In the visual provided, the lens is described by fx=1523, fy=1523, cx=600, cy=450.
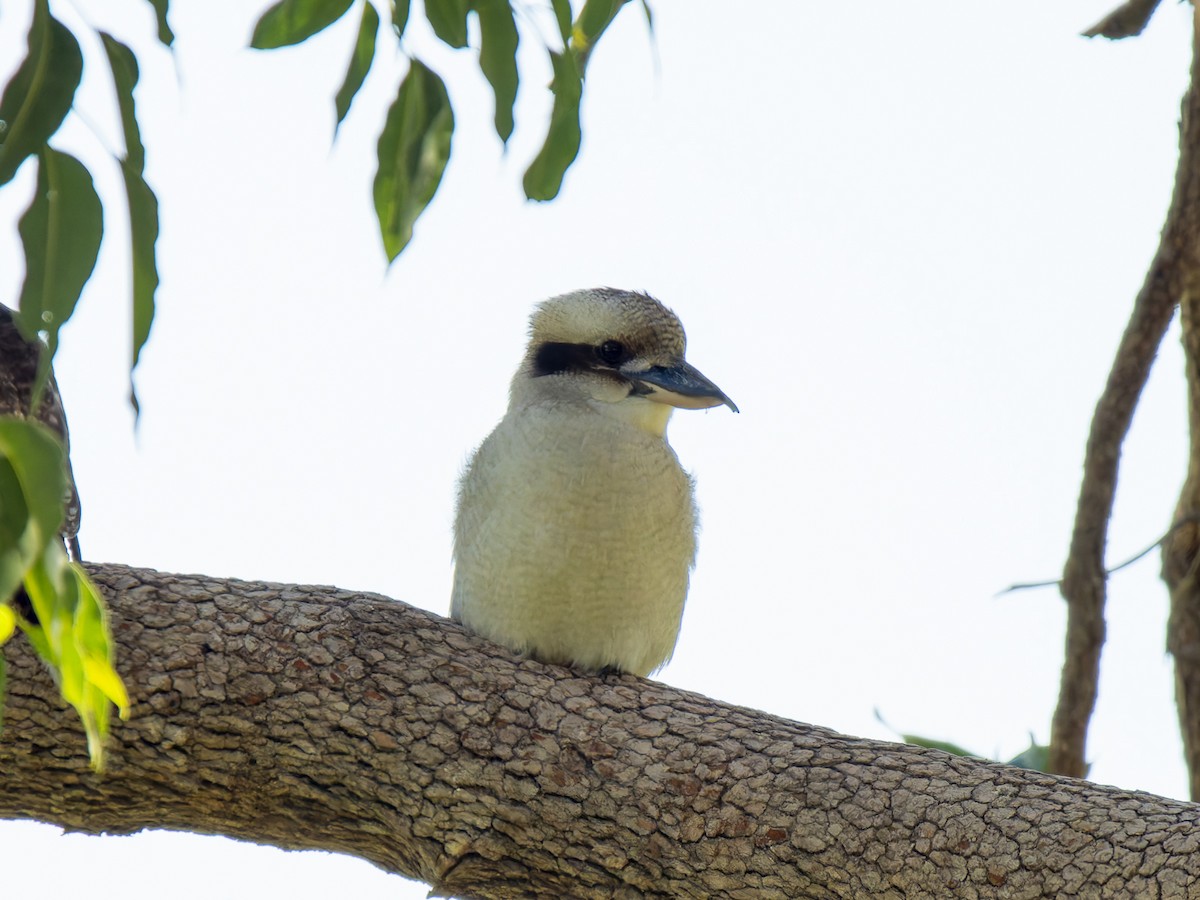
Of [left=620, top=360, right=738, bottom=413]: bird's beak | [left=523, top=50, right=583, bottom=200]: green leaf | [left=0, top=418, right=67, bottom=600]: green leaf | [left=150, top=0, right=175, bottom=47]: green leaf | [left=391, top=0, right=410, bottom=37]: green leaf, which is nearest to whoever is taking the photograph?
[left=0, top=418, right=67, bottom=600]: green leaf

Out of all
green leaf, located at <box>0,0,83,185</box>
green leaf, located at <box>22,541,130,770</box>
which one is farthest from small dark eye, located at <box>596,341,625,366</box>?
green leaf, located at <box>22,541,130,770</box>

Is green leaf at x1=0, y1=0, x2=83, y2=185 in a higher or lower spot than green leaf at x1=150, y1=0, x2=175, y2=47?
lower

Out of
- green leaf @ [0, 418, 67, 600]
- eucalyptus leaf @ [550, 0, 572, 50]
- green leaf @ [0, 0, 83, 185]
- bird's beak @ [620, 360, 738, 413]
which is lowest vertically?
green leaf @ [0, 418, 67, 600]

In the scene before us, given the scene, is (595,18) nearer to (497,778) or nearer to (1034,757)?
(497,778)

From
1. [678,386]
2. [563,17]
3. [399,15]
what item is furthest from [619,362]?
[399,15]

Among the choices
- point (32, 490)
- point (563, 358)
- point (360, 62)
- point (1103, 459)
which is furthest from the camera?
point (1103, 459)

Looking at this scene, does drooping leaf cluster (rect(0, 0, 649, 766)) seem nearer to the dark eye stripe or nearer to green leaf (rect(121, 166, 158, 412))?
green leaf (rect(121, 166, 158, 412))

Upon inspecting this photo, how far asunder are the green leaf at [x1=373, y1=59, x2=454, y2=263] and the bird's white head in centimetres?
84

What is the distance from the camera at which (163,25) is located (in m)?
1.77

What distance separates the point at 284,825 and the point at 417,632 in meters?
0.39

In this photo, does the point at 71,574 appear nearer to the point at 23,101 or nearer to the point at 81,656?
the point at 81,656

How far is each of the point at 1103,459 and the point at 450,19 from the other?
79.2 inches

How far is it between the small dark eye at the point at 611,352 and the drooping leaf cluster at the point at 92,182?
0.86m

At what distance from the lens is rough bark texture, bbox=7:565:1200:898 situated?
223 cm
